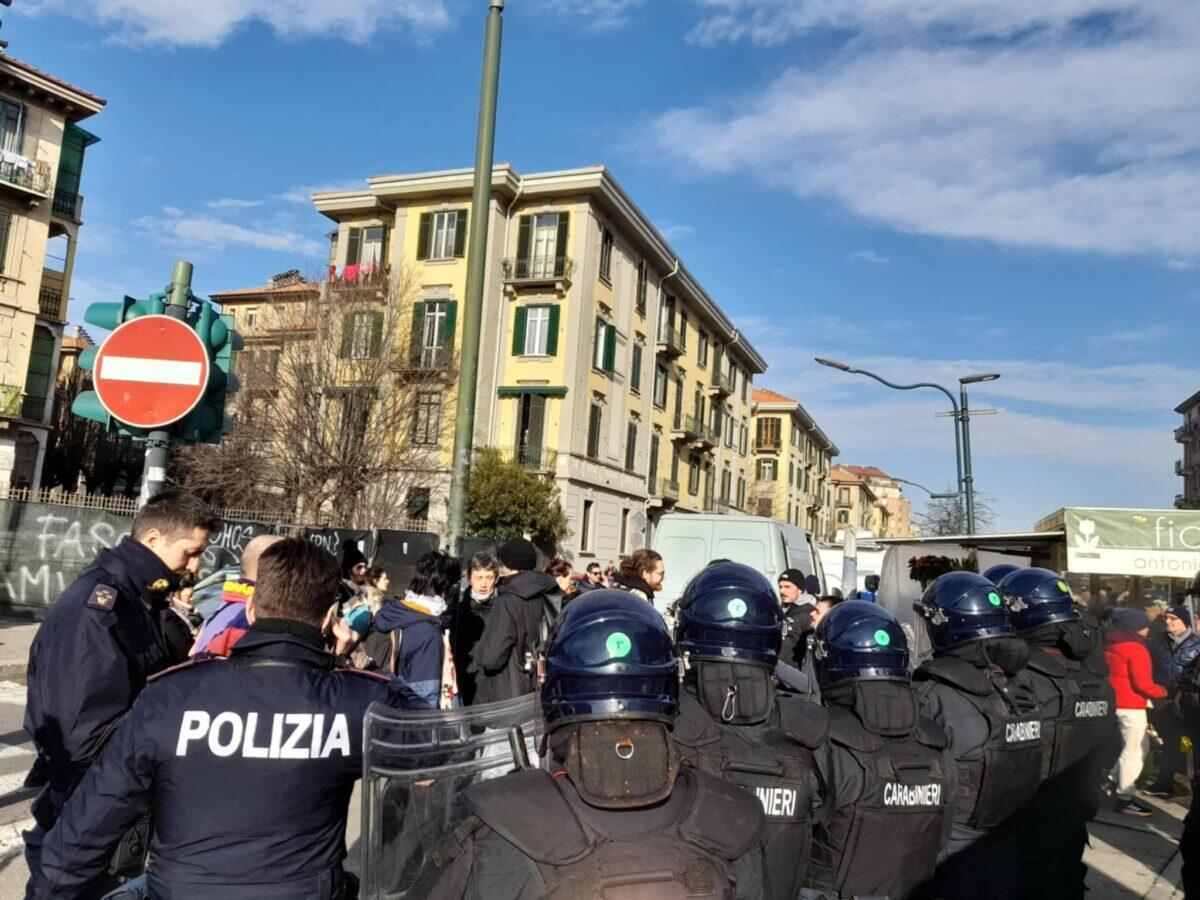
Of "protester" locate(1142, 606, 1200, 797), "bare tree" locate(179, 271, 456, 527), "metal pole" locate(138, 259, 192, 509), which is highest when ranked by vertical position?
"bare tree" locate(179, 271, 456, 527)

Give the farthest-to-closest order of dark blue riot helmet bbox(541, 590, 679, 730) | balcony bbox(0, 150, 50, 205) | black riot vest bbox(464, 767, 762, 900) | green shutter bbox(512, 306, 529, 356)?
1. green shutter bbox(512, 306, 529, 356)
2. balcony bbox(0, 150, 50, 205)
3. dark blue riot helmet bbox(541, 590, 679, 730)
4. black riot vest bbox(464, 767, 762, 900)

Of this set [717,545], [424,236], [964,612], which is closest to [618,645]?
[964,612]

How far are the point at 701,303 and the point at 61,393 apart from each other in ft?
99.6

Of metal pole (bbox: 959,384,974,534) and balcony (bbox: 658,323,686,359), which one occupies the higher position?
balcony (bbox: 658,323,686,359)

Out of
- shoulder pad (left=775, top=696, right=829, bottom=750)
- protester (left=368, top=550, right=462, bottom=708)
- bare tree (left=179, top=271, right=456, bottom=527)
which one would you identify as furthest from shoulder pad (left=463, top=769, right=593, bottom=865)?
bare tree (left=179, top=271, right=456, bottom=527)

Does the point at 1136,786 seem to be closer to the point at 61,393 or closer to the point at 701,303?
the point at 701,303

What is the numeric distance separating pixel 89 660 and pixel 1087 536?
36.3 ft


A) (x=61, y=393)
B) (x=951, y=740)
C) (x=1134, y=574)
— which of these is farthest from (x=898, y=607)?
(x=61, y=393)

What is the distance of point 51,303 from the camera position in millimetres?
31172

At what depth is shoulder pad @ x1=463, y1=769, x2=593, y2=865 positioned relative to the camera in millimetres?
1617

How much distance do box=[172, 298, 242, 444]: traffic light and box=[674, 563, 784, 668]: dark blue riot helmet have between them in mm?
2755

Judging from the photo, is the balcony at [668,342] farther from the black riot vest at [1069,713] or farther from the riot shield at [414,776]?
the riot shield at [414,776]

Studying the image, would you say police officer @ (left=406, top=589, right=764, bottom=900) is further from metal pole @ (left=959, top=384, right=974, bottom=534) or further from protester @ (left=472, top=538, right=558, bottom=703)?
metal pole @ (left=959, top=384, right=974, bottom=534)

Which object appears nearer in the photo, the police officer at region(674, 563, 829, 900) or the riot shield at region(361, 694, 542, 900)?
the riot shield at region(361, 694, 542, 900)
